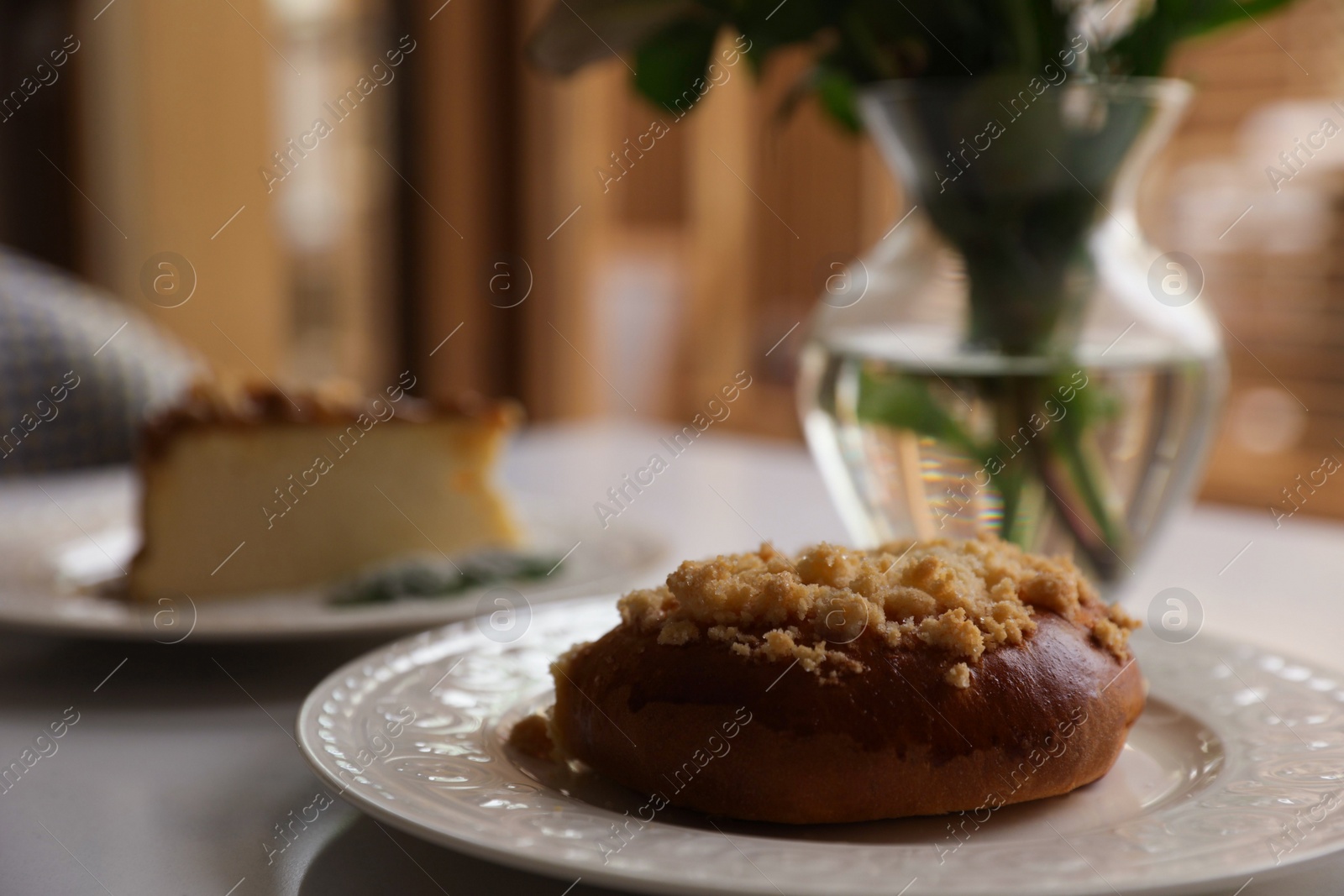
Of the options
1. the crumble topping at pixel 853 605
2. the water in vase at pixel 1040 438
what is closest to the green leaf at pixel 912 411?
the water in vase at pixel 1040 438

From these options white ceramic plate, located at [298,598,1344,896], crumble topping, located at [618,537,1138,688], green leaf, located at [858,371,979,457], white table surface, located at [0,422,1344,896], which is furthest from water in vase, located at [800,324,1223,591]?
crumble topping, located at [618,537,1138,688]

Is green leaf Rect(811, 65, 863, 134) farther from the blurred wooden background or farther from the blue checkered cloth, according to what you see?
the blurred wooden background

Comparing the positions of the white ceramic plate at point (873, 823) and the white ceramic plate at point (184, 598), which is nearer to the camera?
the white ceramic plate at point (873, 823)

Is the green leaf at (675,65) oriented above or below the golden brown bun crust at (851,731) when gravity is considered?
above

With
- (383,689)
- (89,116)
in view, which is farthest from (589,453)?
(89,116)

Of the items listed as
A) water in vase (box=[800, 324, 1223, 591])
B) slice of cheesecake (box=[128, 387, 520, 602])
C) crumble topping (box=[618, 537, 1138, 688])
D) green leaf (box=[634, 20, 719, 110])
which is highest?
green leaf (box=[634, 20, 719, 110])

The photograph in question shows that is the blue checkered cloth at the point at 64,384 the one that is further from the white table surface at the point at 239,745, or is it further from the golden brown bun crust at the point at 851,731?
the golden brown bun crust at the point at 851,731

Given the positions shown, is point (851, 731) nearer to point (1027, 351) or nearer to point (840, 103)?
point (1027, 351)
